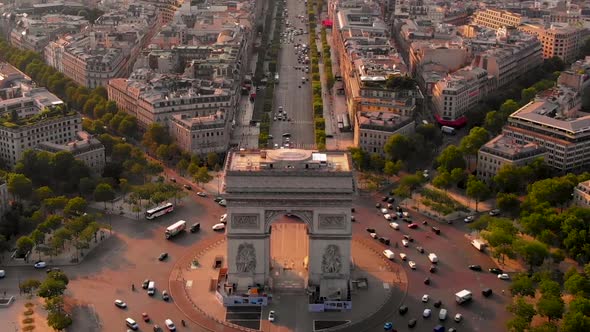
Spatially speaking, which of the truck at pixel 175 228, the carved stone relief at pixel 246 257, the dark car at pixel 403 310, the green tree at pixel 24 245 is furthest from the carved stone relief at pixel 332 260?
the green tree at pixel 24 245

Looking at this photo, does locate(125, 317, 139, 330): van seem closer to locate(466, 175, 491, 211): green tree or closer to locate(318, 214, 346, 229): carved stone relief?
locate(318, 214, 346, 229): carved stone relief

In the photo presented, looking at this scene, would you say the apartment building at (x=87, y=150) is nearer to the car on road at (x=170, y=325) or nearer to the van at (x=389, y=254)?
the car on road at (x=170, y=325)

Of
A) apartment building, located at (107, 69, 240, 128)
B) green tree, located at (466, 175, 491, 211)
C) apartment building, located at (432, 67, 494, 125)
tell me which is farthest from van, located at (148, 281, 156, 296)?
apartment building, located at (432, 67, 494, 125)

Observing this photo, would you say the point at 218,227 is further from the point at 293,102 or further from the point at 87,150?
the point at 293,102

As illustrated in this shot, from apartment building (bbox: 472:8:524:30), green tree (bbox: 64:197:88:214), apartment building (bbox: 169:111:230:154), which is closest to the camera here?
green tree (bbox: 64:197:88:214)

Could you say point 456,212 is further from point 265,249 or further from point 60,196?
A: point 60,196
